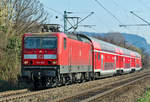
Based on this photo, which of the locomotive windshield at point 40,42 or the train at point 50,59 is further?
the locomotive windshield at point 40,42

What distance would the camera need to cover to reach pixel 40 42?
686 inches

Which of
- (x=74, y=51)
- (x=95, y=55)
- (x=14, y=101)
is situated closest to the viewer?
(x=14, y=101)

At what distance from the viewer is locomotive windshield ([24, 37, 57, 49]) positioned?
17203mm

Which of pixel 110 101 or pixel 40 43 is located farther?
pixel 40 43

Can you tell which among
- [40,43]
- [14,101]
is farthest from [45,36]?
[14,101]

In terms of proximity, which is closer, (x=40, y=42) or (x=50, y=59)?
(x=50, y=59)

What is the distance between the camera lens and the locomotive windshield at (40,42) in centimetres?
1720

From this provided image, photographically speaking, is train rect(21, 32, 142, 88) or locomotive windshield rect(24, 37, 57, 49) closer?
train rect(21, 32, 142, 88)

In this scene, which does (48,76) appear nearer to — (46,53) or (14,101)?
(46,53)

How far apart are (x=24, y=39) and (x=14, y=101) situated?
6.04m

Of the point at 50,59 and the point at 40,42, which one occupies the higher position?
the point at 40,42

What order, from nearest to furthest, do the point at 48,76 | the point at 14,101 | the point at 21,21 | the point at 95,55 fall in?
the point at 14,101, the point at 48,76, the point at 95,55, the point at 21,21

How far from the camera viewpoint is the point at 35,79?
1761 cm

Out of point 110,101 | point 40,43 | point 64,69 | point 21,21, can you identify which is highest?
point 21,21
